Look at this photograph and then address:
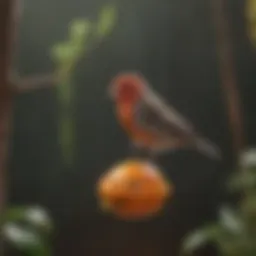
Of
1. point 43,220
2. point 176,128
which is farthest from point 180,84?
point 43,220

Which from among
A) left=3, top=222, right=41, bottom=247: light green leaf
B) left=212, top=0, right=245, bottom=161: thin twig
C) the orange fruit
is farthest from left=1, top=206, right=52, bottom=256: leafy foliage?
left=212, top=0, right=245, bottom=161: thin twig

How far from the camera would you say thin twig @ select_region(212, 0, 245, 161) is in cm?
130

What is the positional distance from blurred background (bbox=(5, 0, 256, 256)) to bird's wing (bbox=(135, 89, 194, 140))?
28cm

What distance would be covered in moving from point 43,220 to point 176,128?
0.25 metres

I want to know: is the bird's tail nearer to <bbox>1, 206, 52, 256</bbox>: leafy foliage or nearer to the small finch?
the small finch

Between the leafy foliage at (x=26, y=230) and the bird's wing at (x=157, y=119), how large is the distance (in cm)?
22

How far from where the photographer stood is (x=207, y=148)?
1238mm

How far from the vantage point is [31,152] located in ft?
4.44

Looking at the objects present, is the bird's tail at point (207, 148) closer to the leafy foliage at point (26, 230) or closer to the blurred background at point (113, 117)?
the blurred background at point (113, 117)

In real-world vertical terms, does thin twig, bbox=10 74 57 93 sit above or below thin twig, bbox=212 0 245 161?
below

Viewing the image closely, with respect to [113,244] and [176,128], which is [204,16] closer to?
[176,128]

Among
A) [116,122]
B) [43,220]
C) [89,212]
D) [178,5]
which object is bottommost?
[43,220]

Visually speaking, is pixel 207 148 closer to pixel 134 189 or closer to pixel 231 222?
pixel 231 222

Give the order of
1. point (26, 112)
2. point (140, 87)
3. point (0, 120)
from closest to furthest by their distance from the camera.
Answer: point (0, 120)
point (140, 87)
point (26, 112)
